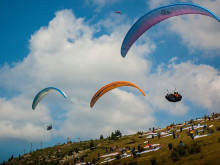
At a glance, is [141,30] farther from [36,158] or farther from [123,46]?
[36,158]

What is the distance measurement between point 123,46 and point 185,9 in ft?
21.7

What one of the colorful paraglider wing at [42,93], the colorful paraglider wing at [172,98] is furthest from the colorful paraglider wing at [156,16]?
the colorful paraglider wing at [42,93]

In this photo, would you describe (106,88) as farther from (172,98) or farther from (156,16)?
(156,16)

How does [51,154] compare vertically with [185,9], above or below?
below

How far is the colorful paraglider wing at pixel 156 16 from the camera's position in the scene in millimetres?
12300

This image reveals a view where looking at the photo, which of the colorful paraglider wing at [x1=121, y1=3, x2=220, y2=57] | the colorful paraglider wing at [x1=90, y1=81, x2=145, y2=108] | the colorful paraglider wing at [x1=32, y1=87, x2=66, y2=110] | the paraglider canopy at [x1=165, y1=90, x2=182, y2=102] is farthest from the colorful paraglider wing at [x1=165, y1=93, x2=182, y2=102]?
the colorful paraglider wing at [x1=32, y1=87, x2=66, y2=110]

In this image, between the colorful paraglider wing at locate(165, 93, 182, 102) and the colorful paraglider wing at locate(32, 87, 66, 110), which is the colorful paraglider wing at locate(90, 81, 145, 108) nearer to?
the colorful paraglider wing at locate(165, 93, 182, 102)

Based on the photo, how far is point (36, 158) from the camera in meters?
52.2

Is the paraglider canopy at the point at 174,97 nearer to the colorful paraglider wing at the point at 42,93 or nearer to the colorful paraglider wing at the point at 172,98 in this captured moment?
the colorful paraglider wing at the point at 172,98

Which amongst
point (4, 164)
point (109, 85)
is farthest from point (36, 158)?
point (109, 85)

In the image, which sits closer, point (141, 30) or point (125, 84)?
point (141, 30)

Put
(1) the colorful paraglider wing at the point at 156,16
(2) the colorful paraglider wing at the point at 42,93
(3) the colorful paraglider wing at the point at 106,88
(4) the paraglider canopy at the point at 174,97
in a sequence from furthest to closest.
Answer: (2) the colorful paraglider wing at the point at 42,93 < (3) the colorful paraglider wing at the point at 106,88 < (4) the paraglider canopy at the point at 174,97 < (1) the colorful paraglider wing at the point at 156,16

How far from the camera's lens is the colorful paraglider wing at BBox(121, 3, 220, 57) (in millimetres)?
12300

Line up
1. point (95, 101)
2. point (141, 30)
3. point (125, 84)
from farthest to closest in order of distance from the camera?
point (95, 101), point (125, 84), point (141, 30)
